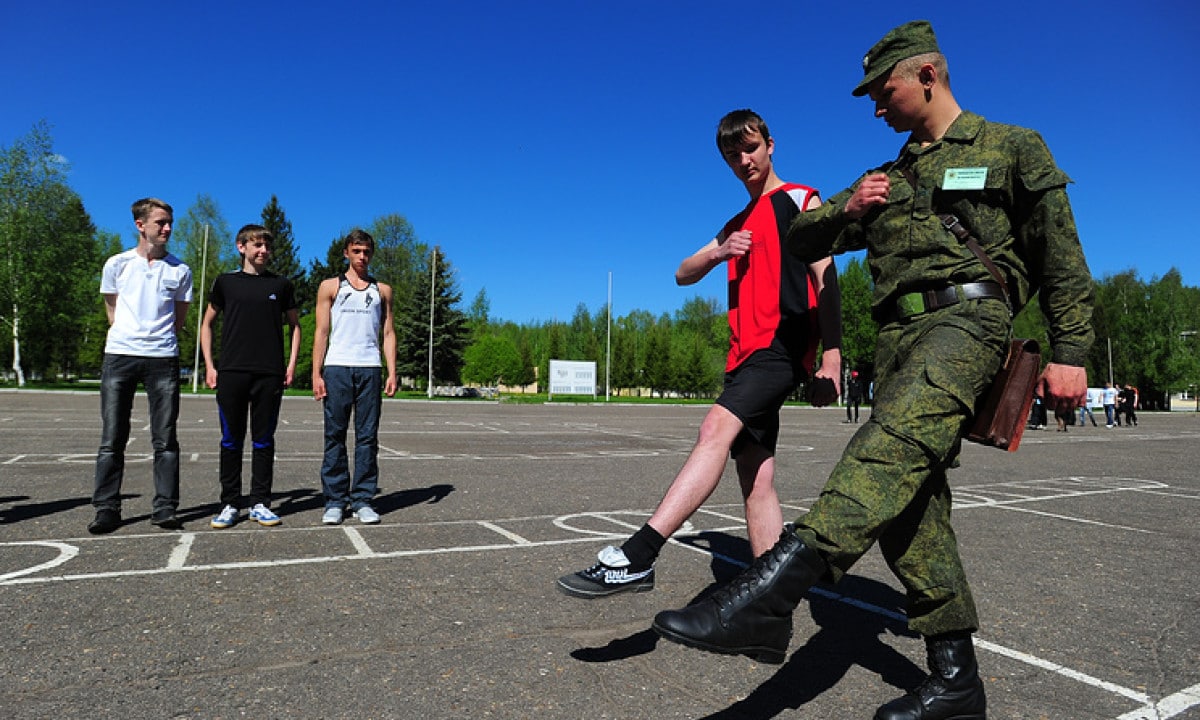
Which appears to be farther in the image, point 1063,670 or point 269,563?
point 269,563

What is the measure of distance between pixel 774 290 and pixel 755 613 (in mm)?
1462

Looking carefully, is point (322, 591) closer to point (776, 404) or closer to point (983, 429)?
point (776, 404)

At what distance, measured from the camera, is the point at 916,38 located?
7.93 ft

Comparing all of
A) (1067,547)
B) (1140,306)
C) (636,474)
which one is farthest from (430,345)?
(1140,306)

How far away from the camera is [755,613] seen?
1.94 meters

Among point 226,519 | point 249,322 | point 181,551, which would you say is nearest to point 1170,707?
point 181,551

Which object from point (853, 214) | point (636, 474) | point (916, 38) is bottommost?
point (636, 474)

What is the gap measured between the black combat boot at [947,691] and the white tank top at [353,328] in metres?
4.47

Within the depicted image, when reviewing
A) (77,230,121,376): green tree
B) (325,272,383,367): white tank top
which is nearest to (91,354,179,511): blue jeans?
(325,272,383,367): white tank top

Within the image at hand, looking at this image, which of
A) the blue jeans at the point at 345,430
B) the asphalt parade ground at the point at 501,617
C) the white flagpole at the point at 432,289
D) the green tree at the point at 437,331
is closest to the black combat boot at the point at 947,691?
the asphalt parade ground at the point at 501,617

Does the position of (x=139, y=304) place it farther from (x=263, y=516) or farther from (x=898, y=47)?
(x=898, y=47)

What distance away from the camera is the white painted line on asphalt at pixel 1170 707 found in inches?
92.3

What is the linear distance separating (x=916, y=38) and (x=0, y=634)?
404 cm

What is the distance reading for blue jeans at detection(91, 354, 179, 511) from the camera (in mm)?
5195
